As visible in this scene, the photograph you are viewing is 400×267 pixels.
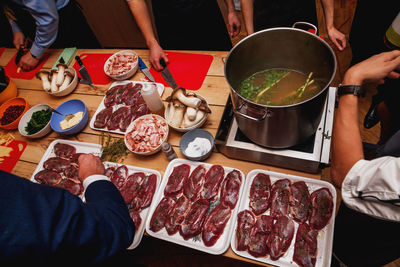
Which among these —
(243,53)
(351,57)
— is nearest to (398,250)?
(243,53)

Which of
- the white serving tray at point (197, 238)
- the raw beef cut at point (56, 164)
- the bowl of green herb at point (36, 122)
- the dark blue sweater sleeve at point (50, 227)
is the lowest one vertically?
the dark blue sweater sleeve at point (50, 227)

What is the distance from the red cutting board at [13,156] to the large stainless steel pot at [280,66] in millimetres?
2169

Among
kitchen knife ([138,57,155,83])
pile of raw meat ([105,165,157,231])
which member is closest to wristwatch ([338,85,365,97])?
pile of raw meat ([105,165,157,231])

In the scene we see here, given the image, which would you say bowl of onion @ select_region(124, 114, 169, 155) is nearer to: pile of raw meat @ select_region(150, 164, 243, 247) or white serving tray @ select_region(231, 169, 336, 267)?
pile of raw meat @ select_region(150, 164, 243, 247)

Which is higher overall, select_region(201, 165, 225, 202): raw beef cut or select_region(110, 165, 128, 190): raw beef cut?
select_region(201, 165, 225, 202): raw beef cut

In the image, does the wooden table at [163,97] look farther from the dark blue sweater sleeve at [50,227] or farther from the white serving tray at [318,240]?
the dark blue sweater sleeve at [50,227]

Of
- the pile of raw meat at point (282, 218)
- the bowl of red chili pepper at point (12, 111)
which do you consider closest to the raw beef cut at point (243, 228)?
the pile of raw meat at point (282, 218)

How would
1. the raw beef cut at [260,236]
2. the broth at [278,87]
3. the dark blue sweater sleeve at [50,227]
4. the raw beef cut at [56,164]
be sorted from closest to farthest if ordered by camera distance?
1. the dark blue sweater sleeve at [50,227]
2. the raw beef cut at [260,236]
3. the broth at [278,87]
4. the raw beef cut at [56,164]

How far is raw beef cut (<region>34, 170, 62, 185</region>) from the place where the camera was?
6.91 feet

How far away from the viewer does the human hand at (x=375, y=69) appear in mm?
1381

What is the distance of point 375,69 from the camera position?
141 centimetres

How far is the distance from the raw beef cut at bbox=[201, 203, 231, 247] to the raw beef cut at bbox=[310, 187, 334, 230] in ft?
1.73

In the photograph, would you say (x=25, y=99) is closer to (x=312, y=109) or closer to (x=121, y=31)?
(x=121, y=31)

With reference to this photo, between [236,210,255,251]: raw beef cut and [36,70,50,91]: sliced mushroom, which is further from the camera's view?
[36,70,50,91]: sliced mushroom
